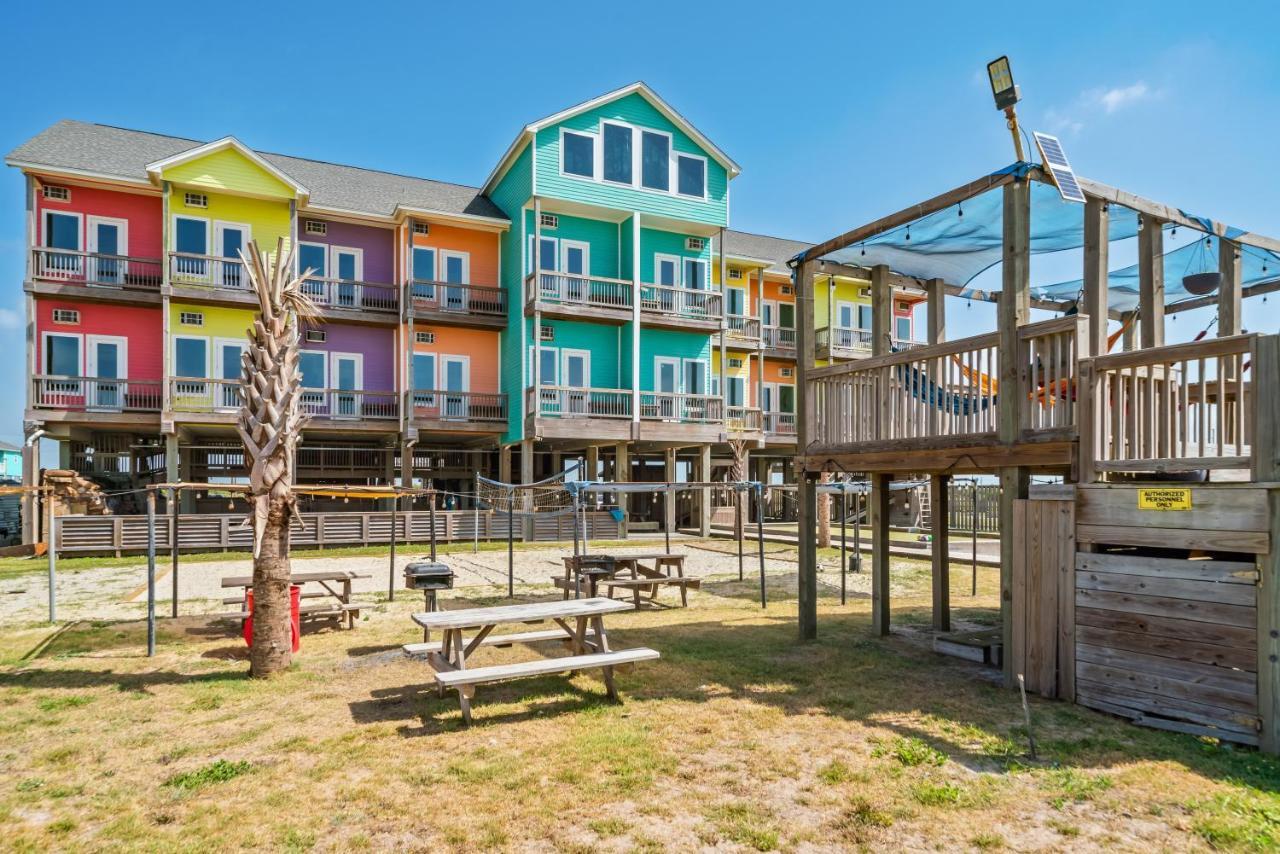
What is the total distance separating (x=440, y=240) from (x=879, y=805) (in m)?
23.4

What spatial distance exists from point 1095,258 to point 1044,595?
350cm

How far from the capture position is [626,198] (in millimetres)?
24844

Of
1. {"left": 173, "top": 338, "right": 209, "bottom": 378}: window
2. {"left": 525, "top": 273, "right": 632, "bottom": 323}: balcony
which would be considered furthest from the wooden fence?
{"left": 525, "top": 273, "right": 632, "bottom": 323}: balcony

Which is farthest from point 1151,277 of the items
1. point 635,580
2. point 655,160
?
point 655,160

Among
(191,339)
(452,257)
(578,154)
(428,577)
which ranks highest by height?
(578,154)

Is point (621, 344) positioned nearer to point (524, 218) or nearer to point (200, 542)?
point (524, 218)

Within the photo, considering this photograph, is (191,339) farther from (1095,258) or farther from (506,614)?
(1095,258)

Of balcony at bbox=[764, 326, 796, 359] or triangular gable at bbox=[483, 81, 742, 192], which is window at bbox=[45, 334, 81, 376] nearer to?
triangular gable at bbox=[483, 81, 742, 192]

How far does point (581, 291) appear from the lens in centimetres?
2441

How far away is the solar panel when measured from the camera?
273 inches

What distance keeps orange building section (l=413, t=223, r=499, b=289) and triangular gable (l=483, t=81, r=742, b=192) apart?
8.28 ft

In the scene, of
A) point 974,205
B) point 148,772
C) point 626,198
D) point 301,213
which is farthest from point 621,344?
point 148,772

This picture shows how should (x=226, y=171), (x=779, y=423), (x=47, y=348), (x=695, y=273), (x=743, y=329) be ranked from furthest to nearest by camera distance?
(x=779, y=423)
(x=743, y=329)
(x=695, y=273)
(x=226, y=171)
(x=47, y=348)

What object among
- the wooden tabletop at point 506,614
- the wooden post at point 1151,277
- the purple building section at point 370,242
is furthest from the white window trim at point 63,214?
the wooden post at point 1151,277
